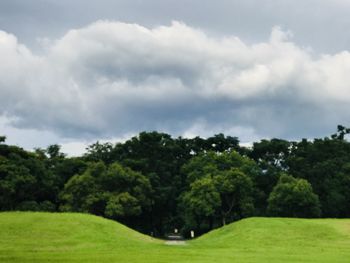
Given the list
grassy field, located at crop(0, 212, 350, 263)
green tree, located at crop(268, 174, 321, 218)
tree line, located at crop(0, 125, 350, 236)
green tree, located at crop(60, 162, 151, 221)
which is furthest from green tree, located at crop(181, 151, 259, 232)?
grassy field, located at crop(0, 212, 350, 263)

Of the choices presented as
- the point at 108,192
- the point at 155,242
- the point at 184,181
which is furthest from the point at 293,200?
the point at 155,242

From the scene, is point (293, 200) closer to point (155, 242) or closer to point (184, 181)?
point (184, 181)

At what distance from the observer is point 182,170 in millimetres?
85375

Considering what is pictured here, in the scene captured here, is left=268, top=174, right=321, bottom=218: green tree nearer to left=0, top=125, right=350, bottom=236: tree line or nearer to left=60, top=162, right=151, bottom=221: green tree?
left=0, top=125, right=350, bottom=236: tree line

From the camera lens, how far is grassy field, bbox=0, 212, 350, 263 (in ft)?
109

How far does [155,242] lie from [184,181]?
39.1 metres

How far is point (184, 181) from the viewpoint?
88.2 m

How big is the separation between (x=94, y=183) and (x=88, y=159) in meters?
14.1

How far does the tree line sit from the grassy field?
59.2ft

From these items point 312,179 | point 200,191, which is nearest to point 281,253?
point 200,191

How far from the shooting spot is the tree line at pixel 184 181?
2906 inches

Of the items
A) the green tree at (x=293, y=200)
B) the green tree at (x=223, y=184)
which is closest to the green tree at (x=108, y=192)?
the green tree at (x=223, y=184)

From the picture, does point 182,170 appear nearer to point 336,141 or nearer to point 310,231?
point 336,141

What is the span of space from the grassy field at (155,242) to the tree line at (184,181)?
18.1 meters
